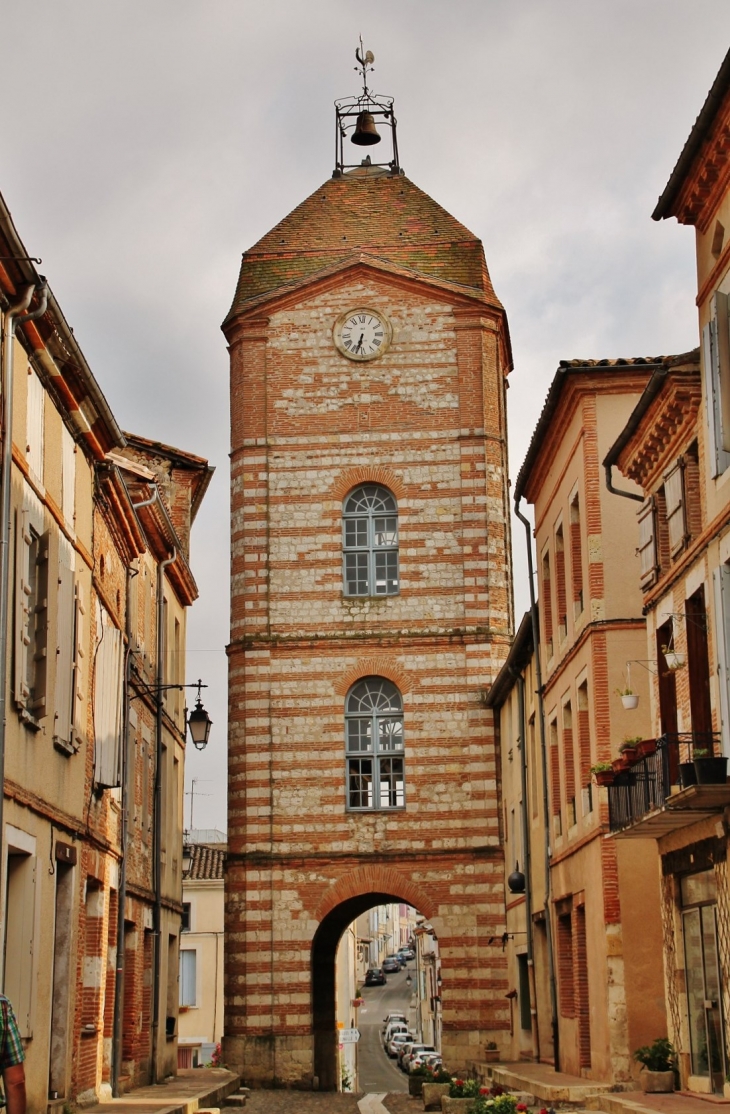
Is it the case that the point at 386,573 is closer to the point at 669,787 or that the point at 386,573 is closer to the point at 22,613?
the point at 669,787

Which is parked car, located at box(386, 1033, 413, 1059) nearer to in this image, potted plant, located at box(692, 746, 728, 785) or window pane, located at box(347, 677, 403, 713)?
window pane, located at box(347, 677, 403, 713)

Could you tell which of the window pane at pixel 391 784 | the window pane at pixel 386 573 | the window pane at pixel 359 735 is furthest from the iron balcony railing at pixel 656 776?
the window pane at pixel 386 573

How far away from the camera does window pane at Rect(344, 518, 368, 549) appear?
33406mm

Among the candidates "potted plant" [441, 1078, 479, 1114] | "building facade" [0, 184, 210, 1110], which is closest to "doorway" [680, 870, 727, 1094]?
"potted plant" [441, 1078, 479, 1114]

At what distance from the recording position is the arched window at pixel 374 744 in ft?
106

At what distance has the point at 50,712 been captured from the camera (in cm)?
1627

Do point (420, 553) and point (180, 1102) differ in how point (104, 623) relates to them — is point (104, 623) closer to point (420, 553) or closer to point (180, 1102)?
point (180, 1102)

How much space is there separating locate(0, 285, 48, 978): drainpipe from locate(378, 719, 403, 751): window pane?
18209 millimetres

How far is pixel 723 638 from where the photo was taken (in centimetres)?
1512

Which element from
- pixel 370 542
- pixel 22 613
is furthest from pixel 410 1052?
pixel 22 613

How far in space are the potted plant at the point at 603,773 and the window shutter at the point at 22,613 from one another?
7.05 meters

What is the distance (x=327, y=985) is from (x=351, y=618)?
27.6ft

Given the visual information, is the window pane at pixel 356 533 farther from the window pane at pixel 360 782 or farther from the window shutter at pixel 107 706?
the window shutter at pixel 107 706

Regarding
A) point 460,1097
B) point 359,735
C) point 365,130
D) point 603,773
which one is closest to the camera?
point 603,773
